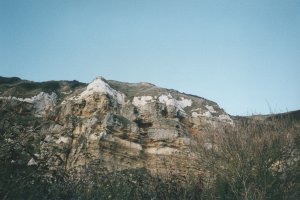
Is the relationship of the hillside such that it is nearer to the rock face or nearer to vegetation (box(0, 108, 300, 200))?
the rock face

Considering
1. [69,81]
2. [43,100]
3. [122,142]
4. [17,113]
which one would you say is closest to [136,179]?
[17,113]

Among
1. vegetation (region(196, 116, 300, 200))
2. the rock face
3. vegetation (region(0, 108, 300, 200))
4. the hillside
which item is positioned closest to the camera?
vegetation (region(0, 108, 300, 200))

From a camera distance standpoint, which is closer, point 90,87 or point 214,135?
point 214,135

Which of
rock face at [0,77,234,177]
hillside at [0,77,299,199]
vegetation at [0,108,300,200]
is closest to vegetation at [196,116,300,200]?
vegetation at [0,108,300,200]

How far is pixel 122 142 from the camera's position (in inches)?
1198

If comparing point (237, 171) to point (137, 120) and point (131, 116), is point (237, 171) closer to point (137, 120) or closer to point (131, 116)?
point (137, 120)

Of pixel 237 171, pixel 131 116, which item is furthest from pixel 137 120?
pixel 237 171

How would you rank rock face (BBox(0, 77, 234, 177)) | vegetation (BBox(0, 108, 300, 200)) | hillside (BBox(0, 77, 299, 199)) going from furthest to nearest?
1. rock face (BBox(0, 77, 234, 177))
2. hillside (BBox(0, 77, 299, 199))
3. vegetation (BBox(0, 108, 300, 200))

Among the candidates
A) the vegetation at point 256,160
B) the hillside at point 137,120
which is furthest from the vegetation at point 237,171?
the hillside at point 137,120

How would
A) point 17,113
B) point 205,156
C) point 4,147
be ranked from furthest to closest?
point 205,156 → point 17,113 → point 4,147

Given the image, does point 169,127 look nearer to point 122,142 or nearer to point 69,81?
point 122,142

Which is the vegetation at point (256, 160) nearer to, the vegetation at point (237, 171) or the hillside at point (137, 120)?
the vegetation at point (237, 171)

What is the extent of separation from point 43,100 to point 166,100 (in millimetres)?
12240

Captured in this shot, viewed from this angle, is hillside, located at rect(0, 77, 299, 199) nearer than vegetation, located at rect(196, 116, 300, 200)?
No
